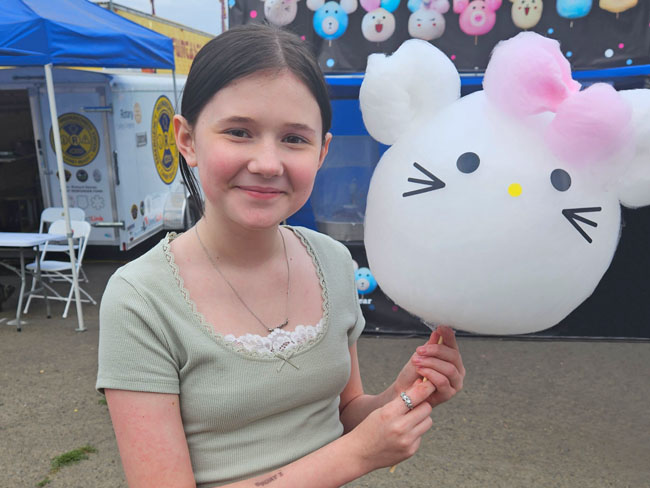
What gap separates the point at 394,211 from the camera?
132 centimetres

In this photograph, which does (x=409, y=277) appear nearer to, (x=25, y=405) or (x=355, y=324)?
(x=355, y=324)

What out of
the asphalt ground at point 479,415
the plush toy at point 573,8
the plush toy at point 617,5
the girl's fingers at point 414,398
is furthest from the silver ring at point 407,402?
Answer: the plush toy at point 617,5

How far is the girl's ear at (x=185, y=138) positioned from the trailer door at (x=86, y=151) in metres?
6.05

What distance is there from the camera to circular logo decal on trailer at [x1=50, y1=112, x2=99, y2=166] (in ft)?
22.1

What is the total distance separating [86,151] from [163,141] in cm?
151

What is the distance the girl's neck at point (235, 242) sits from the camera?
1.17 meters

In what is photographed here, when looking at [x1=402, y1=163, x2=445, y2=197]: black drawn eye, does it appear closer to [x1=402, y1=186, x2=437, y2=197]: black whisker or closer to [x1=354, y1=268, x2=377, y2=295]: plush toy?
[x1=402, y1=186, x2=437, y2=197]: black whisker

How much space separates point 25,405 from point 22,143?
19.4ft

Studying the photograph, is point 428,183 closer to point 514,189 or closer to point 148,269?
point 514,189

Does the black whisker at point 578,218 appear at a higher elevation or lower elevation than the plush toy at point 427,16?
lower

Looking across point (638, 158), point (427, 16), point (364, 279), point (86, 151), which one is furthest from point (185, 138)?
point (86, 151)

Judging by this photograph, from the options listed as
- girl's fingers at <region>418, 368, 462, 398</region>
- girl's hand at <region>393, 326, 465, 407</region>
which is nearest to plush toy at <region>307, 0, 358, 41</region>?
girl's hand at <region>393, 326, 465, 407</region>

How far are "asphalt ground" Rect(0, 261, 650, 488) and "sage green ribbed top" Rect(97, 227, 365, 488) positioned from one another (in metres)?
2.22

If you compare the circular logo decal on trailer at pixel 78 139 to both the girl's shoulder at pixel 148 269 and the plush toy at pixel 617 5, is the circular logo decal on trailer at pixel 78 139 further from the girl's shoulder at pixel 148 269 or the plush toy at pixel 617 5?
the girl's shoulder at pixel 148 269
